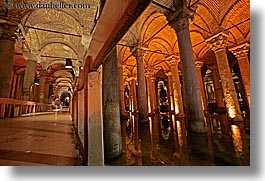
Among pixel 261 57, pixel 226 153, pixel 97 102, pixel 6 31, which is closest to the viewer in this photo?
pixel 97 102

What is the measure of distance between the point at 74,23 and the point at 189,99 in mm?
6601

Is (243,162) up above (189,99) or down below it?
below

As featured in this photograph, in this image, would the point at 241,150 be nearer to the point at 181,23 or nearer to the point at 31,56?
the point at 181,23

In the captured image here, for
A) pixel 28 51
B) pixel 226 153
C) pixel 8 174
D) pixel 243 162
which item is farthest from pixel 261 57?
pixel 28 51

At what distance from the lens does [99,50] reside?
3.00 feet

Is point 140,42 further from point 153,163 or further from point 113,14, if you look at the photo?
point 113,14

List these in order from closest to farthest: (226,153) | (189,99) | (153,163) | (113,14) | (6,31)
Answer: (113,14), (153,163), (226,153), (189,99), (6,31)

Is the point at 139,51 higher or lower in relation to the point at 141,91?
higher

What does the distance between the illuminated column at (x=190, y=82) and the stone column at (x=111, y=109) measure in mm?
2486

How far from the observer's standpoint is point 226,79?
5723mm

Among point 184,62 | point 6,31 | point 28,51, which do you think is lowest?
point 184,62

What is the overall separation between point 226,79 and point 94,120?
6011 millimetres

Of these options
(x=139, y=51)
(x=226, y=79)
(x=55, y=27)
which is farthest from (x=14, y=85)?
(x=226, y=79)

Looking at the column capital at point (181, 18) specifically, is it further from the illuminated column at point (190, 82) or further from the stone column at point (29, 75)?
the stone column at point (29, 75)
